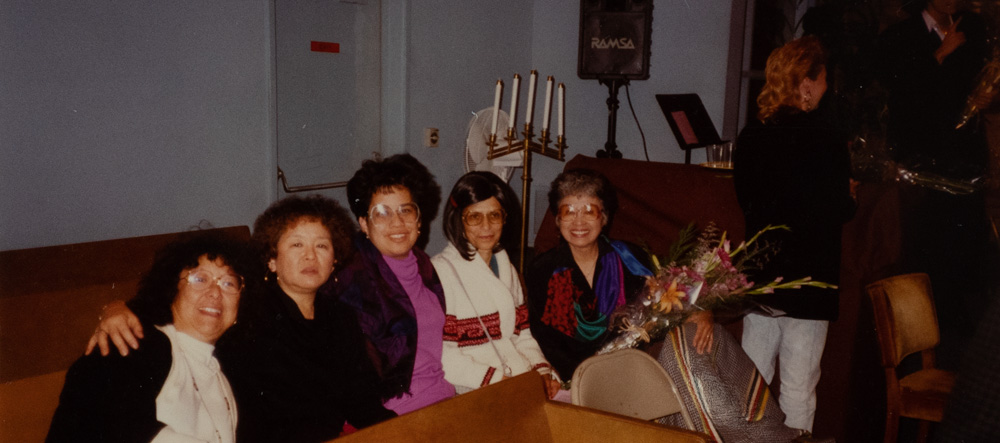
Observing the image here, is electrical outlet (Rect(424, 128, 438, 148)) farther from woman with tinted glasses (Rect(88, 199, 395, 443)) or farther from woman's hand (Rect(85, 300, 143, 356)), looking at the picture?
woman's hand (Rect(85, 300, 143, 356))

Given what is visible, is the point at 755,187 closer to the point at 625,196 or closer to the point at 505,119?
the point at 625,196

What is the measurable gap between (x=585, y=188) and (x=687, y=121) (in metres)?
2.24

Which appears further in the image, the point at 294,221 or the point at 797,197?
the point at 797,197

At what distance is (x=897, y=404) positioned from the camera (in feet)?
8.75

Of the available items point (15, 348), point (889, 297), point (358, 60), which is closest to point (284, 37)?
point (358, 60)

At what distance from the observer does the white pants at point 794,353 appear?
2.55 m

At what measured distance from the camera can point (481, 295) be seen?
89.9 inches

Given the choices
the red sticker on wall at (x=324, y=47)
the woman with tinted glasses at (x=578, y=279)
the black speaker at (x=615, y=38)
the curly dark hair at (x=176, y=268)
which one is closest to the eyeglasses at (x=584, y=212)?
the woman with tinted glasses at (x=578, y=279)

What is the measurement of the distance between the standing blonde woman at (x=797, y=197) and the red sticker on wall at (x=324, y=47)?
8.10 ft


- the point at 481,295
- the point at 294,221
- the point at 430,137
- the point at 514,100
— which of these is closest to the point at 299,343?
the point at 294,221

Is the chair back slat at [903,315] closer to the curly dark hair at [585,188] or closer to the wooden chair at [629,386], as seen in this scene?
the curly dark hair at [585,188]

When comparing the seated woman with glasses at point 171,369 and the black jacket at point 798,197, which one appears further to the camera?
the black jacket at point 798,197

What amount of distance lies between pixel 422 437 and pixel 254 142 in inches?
106

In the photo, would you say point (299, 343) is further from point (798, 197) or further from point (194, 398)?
point (798, 197)
